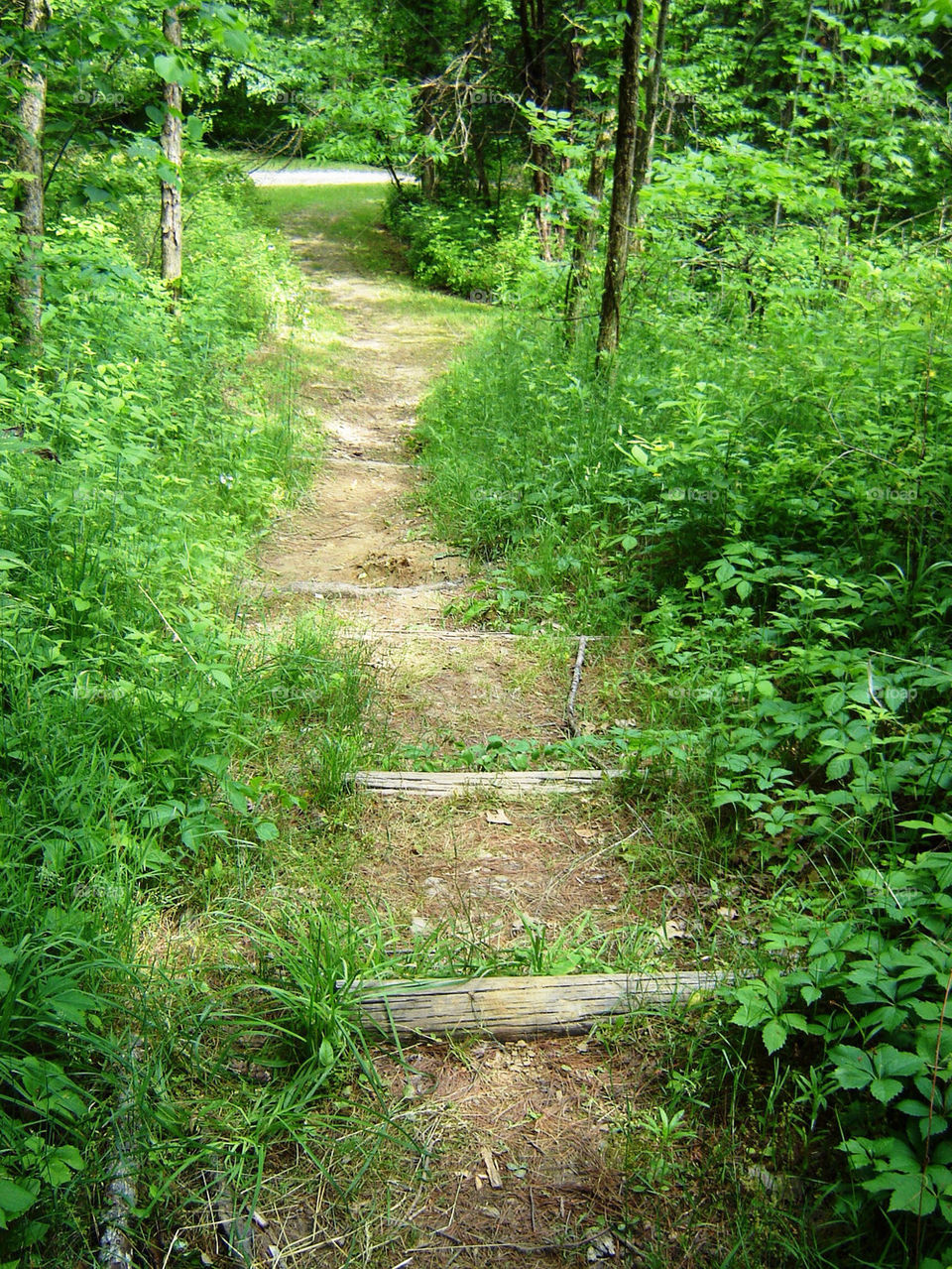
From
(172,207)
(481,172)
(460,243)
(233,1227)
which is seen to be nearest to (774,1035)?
(233,1227)

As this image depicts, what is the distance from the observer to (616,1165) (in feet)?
7.22

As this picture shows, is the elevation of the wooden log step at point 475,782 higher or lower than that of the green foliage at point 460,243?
lower

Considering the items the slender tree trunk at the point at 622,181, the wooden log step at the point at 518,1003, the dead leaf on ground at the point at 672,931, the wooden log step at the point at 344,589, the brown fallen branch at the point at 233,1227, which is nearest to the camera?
the brown fallen branch at the point at 233,1227

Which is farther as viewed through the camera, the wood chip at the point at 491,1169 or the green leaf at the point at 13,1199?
the wood chip at the point at 491,1169

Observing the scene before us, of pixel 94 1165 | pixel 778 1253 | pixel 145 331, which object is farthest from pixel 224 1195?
pixel 145 331

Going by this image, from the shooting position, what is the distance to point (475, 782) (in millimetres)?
3637

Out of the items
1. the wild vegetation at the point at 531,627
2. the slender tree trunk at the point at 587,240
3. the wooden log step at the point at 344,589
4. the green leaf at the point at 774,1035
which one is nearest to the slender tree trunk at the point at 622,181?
the wild vegetation at the point at 531,627

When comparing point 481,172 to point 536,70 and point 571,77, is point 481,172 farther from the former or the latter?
point 571,77

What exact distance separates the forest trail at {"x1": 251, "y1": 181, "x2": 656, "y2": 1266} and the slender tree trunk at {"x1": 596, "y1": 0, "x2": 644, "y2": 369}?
2.18 m

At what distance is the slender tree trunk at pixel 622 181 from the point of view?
6.09 m

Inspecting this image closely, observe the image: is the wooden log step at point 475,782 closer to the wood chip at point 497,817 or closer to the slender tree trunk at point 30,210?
the wood chip at point 497,817

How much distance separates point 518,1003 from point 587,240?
7.95m

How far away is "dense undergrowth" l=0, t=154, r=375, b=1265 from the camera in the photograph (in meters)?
2.11

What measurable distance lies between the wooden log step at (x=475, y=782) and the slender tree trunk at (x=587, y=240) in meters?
5.15
